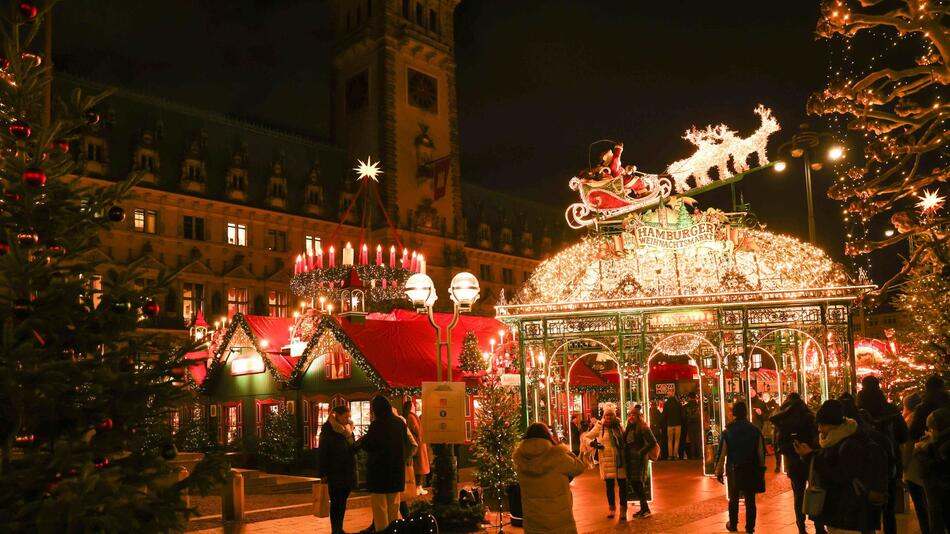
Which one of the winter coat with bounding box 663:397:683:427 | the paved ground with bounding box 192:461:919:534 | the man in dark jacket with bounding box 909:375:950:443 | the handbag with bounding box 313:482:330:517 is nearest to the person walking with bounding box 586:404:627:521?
the paved ground with bounding box 192:461:919:534

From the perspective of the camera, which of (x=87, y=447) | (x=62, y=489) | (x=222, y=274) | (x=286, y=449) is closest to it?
(x=62, y=489)

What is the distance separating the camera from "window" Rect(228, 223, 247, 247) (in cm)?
4853

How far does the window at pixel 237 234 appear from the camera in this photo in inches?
1911

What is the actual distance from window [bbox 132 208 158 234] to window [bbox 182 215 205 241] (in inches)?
69.8

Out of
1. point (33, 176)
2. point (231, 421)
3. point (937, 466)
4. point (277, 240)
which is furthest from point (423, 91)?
point (33, 176)

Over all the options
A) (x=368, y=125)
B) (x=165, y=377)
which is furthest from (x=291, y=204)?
(x=165, y=377)

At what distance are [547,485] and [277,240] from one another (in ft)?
149

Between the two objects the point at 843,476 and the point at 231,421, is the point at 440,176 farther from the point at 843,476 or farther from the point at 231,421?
the point at 843,476

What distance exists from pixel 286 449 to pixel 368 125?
35.7 meters

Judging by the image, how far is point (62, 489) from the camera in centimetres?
426

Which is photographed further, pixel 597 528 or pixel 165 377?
pixel 597 528

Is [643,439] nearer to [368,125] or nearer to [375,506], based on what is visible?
[375,506]

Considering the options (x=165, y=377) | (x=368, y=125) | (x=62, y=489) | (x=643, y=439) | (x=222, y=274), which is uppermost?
(x=368, y=125)

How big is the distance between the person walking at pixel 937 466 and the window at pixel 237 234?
43.8 m
